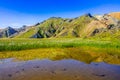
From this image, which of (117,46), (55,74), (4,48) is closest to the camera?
(55,74)

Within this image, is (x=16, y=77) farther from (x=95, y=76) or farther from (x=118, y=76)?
(x=118, y=76)

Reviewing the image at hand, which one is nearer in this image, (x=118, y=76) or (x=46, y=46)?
(x=118, y=76)

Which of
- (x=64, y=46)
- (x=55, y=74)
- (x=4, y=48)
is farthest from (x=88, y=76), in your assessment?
(x=64, y=46)

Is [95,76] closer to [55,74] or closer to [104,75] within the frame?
[104,75]

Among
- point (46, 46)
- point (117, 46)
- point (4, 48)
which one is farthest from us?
point (46, 46)

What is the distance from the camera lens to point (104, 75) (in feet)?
66.2

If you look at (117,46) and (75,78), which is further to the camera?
(117,46)

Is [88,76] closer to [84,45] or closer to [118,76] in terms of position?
[118,76]

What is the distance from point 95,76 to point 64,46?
33.9 meters

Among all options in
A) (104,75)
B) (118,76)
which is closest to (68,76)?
(104,75)

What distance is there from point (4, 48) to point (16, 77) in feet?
86.4

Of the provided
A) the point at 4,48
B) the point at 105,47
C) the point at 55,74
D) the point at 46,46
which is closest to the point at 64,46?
the point at 46,46

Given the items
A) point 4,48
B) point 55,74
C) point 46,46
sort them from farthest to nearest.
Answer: point 46,46 < point 4,48 < point 55,74

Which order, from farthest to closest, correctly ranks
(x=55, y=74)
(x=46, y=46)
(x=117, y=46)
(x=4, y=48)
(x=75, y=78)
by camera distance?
(x=46, y=46)
(x=117, y=46)
(x=4, y=48)
(x=55, y=74)
(x=75, y=78)
